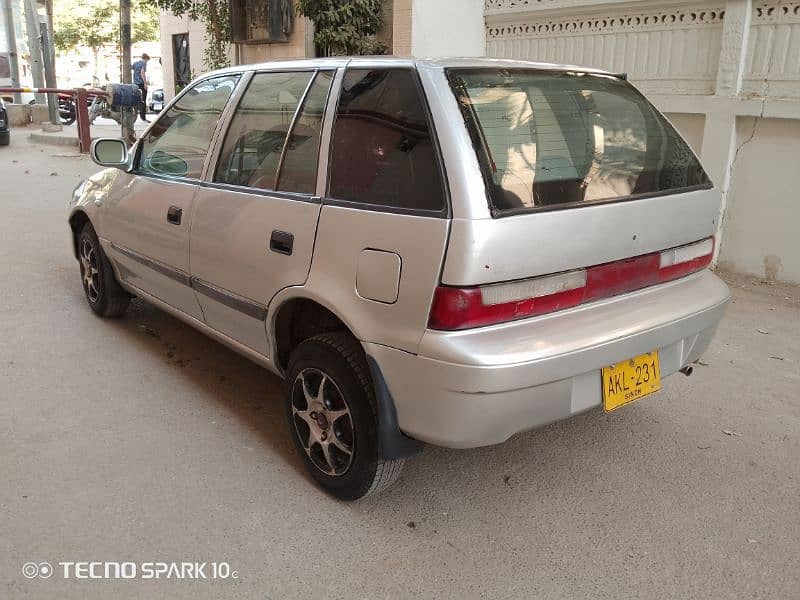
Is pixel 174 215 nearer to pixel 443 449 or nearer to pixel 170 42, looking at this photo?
pixel 443 449

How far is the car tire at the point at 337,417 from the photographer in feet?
8.47

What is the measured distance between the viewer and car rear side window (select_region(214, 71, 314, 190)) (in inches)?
119

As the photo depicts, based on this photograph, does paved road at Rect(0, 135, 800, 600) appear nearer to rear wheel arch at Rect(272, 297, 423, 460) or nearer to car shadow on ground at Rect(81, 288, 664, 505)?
car shadow on ground at Rect(81, 288, 664, 505)

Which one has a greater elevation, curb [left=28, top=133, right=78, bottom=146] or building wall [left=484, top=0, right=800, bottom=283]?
building wall [left=484, top=0, right=800, bottom=283]

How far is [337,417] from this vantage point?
272 cm

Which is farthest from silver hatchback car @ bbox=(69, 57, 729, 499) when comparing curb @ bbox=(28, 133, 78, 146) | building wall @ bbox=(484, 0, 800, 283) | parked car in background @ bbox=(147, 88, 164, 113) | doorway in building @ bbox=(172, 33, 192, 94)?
parked car in background @ bbox=(147, 88, 164, 113)

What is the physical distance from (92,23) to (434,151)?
3314 cm

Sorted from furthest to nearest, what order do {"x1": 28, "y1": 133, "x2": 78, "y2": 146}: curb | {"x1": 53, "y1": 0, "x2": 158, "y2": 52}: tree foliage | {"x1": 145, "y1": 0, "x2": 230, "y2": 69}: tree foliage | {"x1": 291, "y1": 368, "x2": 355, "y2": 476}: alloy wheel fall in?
{"x1": 53, "y1": 0, "x2": 158, "y2": 52}: tree foliage < {"x1": 28, "y1": 133, "x2": 78, "y2": 146}: curb < {"x1": 145, "y1": 0, "x2": 230, "y2": 69}: tree foliage < {"x1": 291, "y1": 368, "x2": 355, "y2": 476}: alloy wheel

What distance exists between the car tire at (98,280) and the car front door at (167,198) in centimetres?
29

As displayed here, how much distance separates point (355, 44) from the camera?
9.59m

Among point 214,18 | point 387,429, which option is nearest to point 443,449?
point 387,429

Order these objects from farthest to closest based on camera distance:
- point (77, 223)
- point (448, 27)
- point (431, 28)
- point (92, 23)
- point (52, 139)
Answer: point (92, 23)
point (52, 139)
point (431, 28)
point (448, 27)
point (77, 223)

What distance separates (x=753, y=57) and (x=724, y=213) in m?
1.25

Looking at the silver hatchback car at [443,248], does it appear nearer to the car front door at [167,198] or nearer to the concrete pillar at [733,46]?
the car front door at [167,198]
